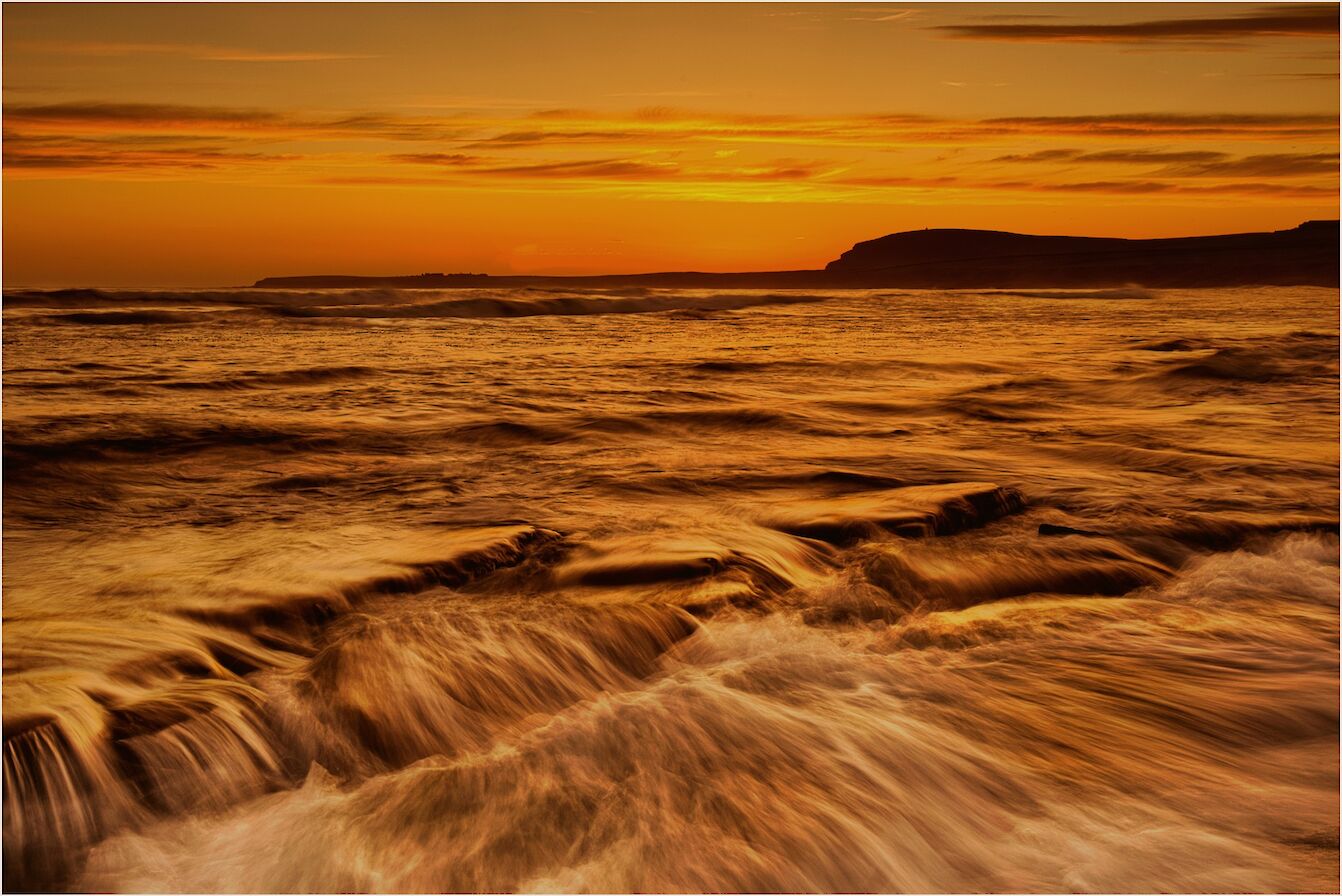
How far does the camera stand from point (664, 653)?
338cm

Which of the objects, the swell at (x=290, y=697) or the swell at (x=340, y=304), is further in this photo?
the swell at (x=340, y=304)

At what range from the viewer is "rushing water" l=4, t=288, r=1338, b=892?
2465 mm

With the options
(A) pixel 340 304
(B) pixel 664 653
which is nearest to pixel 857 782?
(B) pixel 664 653

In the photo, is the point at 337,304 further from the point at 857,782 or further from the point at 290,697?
the point at 857,782

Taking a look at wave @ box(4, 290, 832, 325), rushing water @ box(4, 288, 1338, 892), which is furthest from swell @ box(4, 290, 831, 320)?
rushing water @ box(4, 288, 1338, 892)

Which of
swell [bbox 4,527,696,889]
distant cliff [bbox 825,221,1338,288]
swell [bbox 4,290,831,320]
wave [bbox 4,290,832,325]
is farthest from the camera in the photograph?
distant cliff [bbox 825,221,1338,288]

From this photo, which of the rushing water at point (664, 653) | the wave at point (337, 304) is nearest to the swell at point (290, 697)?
the rushing water at point (664, 653)

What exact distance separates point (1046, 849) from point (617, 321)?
18235 millimetres

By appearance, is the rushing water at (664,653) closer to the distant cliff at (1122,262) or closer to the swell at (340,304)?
the swell at (340,304)

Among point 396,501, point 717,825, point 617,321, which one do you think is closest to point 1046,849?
point 717,825

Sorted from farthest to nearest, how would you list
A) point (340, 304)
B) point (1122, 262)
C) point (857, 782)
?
point (1122, 262), point (340, 304), point (857, 782)

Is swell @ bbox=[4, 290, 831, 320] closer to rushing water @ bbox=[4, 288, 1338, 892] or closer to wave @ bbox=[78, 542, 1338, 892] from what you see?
rushing water @ bbox=[4, 288, 1338, 892]

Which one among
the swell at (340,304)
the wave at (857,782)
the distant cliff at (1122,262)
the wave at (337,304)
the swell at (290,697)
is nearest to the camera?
the wave at (857,782)

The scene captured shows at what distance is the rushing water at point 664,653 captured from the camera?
246cm
